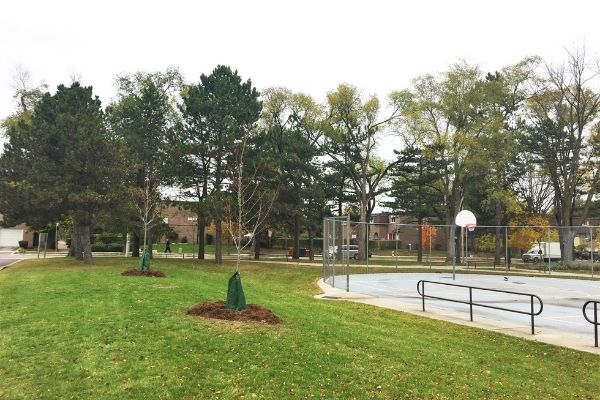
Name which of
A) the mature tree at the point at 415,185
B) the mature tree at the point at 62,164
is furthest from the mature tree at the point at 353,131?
the mature tree at the point at 62,164

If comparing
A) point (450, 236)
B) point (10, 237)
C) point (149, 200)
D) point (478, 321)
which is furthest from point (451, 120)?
point (10, 237)

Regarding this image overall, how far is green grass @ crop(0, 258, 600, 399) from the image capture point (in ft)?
21.5

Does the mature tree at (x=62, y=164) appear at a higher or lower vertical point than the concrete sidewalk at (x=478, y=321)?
higher

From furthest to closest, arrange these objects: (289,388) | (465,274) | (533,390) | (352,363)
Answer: (465,274) < (352,363) < (533,390) < (289,388)

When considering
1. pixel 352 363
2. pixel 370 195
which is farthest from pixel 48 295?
pixel 370 195

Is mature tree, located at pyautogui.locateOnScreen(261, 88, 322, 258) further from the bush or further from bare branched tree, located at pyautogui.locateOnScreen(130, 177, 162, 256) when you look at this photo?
the bush

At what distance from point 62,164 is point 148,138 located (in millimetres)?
9944

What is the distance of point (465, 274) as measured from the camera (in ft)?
102

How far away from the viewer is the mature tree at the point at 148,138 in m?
32.9

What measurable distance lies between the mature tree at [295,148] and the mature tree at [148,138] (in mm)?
7400

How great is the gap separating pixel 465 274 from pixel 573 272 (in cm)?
885

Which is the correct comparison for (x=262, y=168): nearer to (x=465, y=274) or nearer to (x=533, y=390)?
(x=465, y=274)

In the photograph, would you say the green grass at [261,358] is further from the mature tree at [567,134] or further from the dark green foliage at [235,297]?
the mature tree at [567,134]

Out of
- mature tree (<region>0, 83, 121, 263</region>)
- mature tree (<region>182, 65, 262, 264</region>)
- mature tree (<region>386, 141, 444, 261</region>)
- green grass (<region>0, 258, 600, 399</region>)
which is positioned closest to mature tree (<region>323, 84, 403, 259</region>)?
mature tree (<region>386, 141, 444, 261</region>)
